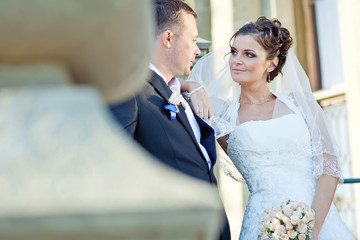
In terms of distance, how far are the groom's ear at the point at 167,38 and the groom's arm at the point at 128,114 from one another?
31.5 inches

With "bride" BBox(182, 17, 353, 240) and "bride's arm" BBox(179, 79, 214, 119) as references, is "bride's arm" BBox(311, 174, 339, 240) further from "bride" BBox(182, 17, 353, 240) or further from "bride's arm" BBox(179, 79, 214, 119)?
"bride's arm" BBox(179, 79, 214, 119)

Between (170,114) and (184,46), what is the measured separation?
608 mm

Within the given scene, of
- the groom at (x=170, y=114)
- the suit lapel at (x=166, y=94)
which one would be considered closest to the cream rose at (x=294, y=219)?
the groom at (x=170, y=114)

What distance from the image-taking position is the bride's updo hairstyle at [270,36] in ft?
13.3

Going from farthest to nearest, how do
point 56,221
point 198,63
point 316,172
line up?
point 198,63, point 316,172, point 56,221

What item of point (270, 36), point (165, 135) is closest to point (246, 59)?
point (270, 36)

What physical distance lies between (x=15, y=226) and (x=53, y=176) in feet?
0.20

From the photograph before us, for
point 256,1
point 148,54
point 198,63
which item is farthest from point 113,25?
point 256,1

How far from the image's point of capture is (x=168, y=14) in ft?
11.2

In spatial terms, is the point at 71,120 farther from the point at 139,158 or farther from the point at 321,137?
→ the point at 321,137

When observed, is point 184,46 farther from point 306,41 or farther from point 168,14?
point 306,41

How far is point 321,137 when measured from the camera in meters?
3.94

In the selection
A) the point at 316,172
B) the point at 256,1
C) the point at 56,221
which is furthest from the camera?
the point at 256,1

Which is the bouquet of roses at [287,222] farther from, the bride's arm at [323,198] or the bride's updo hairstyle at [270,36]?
the bride's updo hairstyle at [270,36]
